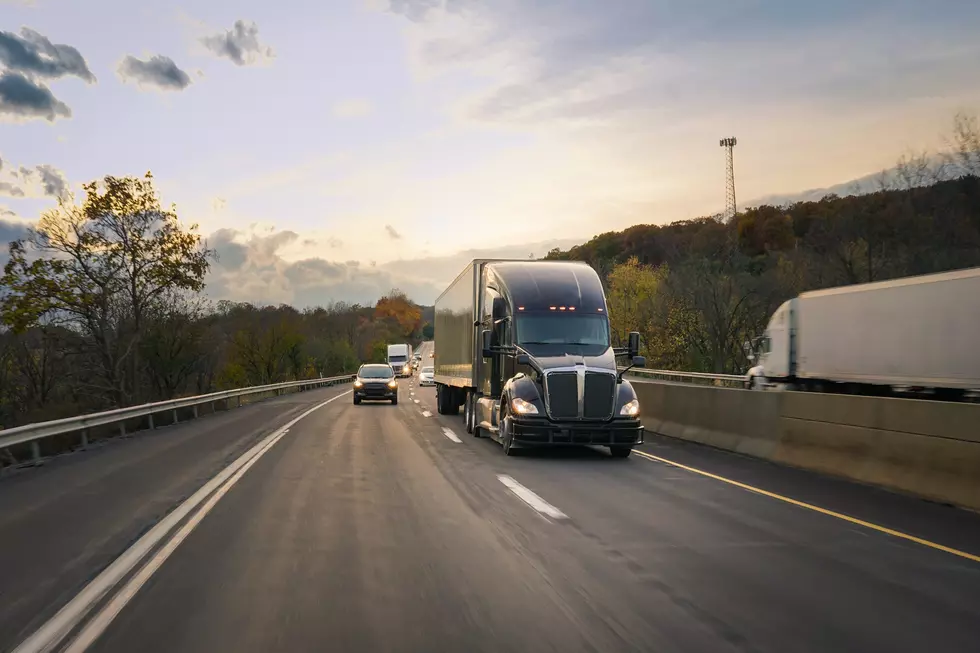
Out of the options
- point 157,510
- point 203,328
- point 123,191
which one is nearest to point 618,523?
point 157,510

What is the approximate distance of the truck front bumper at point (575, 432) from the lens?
14.2m

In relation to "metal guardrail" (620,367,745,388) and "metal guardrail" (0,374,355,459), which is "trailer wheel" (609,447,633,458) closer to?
"metal guardrail" (0,374,355,459)

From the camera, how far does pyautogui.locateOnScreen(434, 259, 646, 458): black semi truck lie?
1425cm

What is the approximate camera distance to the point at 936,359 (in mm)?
22391

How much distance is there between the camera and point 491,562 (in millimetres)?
6762

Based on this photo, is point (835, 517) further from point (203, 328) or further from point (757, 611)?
point (203, 328)

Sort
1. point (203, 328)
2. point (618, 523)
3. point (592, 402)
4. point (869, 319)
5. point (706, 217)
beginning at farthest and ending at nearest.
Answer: point (706, 217) < point (203, 328) < point (869, 319) < point (592, 402) < point (618, 523)

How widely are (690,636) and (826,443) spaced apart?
8350 mm

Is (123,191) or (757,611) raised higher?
(123,191)

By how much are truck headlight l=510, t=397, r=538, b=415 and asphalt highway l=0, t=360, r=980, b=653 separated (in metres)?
1.59

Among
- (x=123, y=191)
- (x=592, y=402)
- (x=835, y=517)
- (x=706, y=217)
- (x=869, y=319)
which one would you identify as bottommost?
(x=835, y=517)

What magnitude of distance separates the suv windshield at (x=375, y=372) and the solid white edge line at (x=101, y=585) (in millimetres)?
24405

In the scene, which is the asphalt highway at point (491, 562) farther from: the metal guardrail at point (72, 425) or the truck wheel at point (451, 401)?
the truck wheel at point (451, 401)

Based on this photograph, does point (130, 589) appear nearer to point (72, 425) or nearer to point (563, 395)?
point (563, 395)
